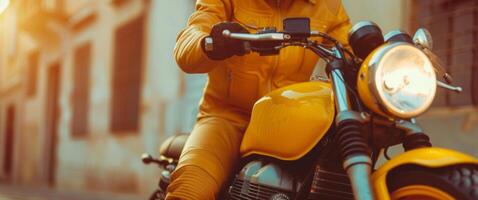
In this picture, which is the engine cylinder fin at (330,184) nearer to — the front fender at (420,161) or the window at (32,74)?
the front fender at (420,161)

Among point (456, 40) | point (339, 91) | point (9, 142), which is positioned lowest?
point (9, 142)

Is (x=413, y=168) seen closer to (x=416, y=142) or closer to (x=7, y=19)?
(x=416, y=142)

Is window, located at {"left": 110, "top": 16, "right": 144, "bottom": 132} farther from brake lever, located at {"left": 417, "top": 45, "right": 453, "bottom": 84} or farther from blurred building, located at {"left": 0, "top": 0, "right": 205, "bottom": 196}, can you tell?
brake lever, located at {"left": 417, "top": 45, "right": 453, "bottom": 84}

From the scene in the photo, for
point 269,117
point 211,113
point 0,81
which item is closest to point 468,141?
point 211,113

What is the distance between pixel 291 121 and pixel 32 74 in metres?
19.5

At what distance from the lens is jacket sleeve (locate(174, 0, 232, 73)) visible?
8.23 ft

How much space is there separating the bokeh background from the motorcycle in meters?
1.44

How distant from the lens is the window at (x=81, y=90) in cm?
1527

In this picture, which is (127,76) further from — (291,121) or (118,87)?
(291,121)

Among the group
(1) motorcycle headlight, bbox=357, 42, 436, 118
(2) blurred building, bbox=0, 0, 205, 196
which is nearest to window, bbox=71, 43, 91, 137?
(2) blurred building, bbox=0, 0, 205, 196

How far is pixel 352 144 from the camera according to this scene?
2037 millimetres

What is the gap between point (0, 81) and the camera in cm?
2606

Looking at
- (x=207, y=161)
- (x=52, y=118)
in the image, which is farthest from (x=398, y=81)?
(x=52, y=118)

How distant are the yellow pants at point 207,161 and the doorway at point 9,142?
2191 cm
